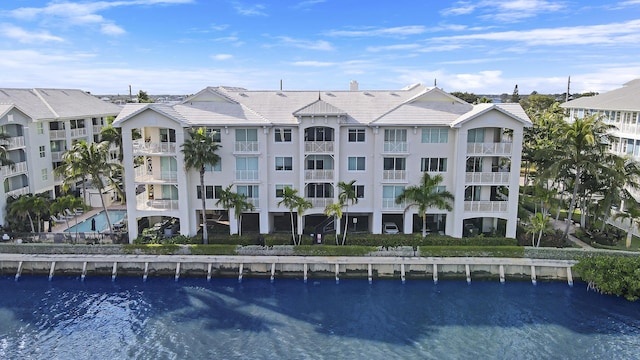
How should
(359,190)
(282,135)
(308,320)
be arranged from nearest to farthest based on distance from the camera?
1. (308,320)
2. (282,135)
3. (359,190)

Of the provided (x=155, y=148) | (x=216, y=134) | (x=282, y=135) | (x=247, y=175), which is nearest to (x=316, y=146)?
(x=282, y=135)

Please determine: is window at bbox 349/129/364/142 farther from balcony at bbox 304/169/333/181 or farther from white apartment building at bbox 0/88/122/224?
white apartment building at bbox 0/88/122/224

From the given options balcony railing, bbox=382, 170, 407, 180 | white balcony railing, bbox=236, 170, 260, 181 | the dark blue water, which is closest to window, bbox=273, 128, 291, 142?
white balcony railing, bbox=236, 170, 260, 181

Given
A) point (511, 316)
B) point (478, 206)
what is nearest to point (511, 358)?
point (511, 316)

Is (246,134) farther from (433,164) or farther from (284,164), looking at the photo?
(433,164)

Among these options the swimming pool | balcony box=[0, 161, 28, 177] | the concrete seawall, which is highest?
balcony box=[0, 161, 28, 177]

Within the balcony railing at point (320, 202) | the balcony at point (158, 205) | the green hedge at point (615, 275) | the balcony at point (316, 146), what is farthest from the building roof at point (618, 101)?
the balcony at point (158, 205)
